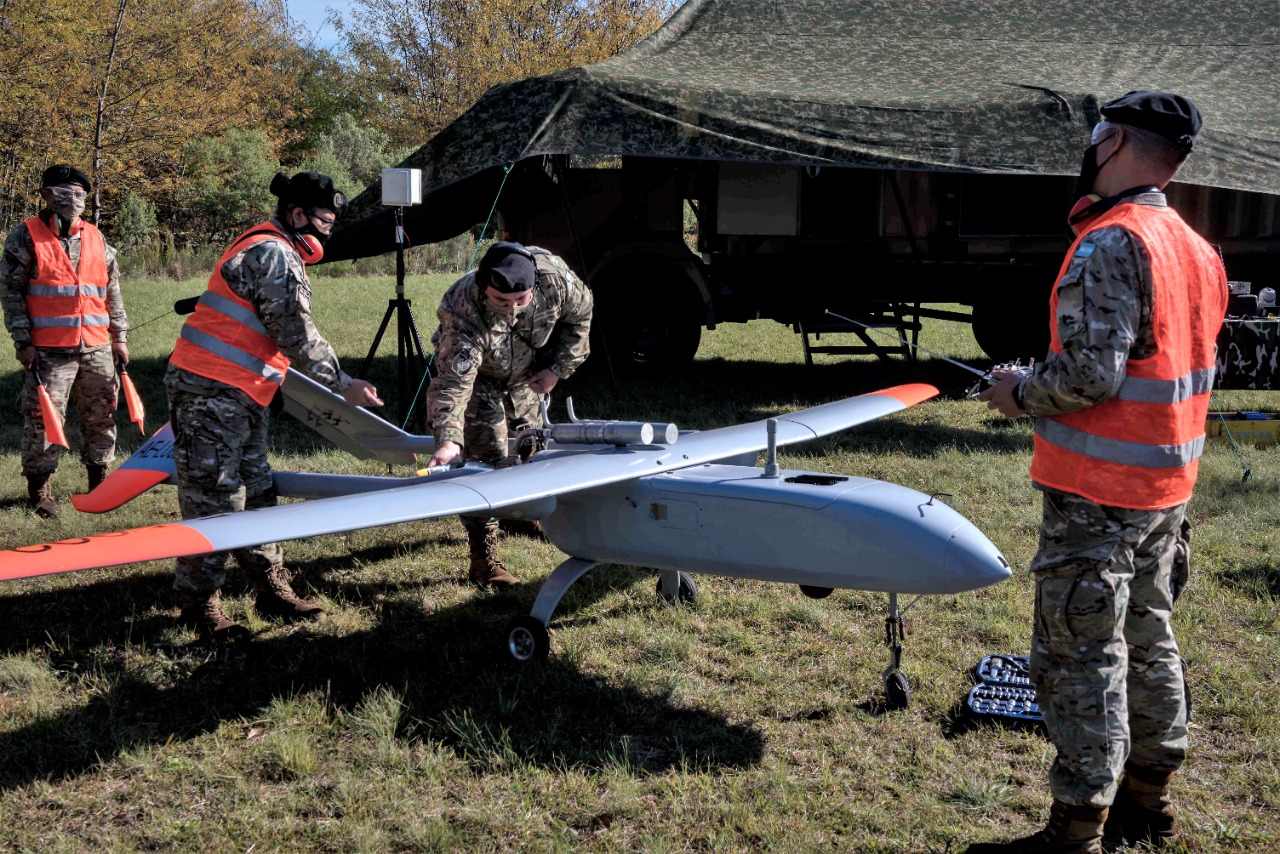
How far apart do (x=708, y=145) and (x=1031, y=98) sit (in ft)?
9.85

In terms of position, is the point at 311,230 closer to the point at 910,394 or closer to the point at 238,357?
the point at 238,357

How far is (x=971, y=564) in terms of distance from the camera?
3785 mm

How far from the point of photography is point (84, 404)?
7266 mm

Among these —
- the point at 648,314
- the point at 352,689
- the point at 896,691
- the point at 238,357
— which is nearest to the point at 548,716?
the point at 352,689

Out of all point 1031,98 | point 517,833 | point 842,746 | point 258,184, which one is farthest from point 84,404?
point 258,184

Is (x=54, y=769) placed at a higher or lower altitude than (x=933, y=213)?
lower

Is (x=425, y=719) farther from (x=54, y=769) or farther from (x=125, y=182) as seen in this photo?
(x=125, y=182)

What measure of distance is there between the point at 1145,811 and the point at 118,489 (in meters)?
4.75

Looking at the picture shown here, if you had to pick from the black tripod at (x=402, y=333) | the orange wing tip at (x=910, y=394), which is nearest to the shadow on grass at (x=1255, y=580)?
the orange wing tip at (x=910, y=394)

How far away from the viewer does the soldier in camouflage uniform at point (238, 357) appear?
473 centimetres

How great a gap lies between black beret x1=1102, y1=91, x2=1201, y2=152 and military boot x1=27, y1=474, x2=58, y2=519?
6.79 metres

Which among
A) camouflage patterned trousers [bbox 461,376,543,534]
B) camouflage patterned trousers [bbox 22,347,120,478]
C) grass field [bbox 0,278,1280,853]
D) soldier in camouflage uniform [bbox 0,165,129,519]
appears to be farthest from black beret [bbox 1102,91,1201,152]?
camouflage patterned trousers [bbox 22,347,120,478]

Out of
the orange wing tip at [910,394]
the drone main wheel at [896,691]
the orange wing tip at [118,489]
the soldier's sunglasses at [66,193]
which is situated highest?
the soldier's sunglasses at [66,193]

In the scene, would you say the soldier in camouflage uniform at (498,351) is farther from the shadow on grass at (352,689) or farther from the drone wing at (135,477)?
the drone wing at (135,477)
